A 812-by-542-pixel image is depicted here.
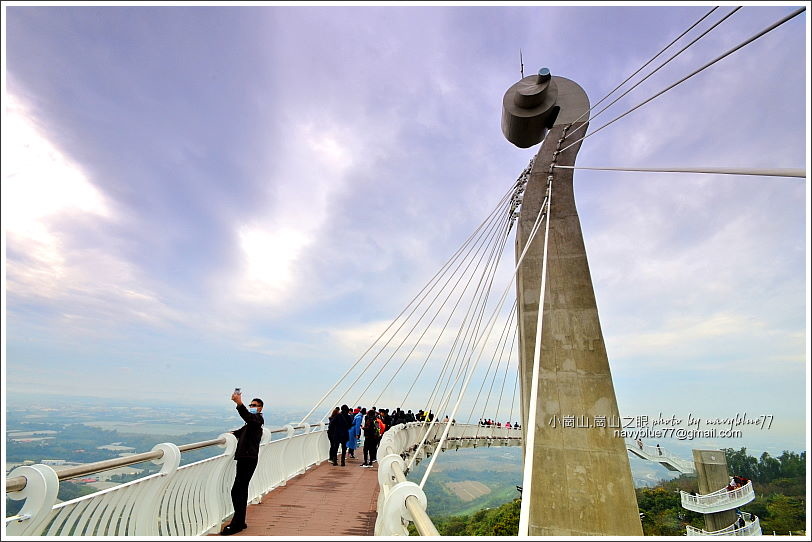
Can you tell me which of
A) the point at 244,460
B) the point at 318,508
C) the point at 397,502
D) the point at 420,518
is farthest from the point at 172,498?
the point at 420,518

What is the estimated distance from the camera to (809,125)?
9.44ft

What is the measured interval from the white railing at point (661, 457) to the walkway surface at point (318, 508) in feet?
58.4

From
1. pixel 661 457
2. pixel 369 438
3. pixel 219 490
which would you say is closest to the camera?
pixel 219 490

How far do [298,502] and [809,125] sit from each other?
7.65m

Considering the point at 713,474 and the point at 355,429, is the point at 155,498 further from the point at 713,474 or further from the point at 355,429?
the point at 713,474

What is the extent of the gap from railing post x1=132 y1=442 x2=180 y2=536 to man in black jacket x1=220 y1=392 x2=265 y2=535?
0.83m

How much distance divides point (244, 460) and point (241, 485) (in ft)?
1.16

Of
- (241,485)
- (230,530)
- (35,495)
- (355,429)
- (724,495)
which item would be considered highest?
(355,429)

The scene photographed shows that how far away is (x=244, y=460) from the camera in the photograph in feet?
16.9

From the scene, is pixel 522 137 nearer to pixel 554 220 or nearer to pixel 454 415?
pixel 554 220

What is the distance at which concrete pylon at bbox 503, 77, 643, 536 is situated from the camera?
6.39 m

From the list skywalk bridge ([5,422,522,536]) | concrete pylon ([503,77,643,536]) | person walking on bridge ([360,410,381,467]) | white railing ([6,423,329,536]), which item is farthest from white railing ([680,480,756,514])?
white railing ([6,423,329,536])

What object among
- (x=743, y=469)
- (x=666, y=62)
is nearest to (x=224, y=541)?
(x=666, y=62)

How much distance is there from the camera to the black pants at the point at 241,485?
516cm
